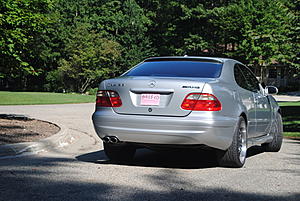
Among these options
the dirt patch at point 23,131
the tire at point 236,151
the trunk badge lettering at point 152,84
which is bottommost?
the dirt patch at point 23,131

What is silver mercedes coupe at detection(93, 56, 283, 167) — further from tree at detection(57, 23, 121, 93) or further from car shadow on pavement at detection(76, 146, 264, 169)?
tree at detection(57, 23, 121, 93)

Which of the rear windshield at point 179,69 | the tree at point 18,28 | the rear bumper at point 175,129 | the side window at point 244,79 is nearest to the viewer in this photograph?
the rear bumper at point 175,129

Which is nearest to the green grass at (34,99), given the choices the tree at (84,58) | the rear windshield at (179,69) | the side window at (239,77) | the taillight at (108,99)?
the tree at (84,58)

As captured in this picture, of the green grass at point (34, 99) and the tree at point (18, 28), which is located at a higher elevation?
the tree at point (18, 28)

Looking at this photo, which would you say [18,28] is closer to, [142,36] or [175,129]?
[175,129]

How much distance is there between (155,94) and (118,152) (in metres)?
1.38

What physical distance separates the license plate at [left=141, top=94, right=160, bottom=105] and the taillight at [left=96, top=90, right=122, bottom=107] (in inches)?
15.4

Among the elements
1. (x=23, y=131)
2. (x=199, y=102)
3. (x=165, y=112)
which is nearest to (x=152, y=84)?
(x=165, y=112)

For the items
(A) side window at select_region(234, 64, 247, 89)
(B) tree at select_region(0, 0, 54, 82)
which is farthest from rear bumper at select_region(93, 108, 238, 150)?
(B) tree at select_region(0, 0, 54, 82)

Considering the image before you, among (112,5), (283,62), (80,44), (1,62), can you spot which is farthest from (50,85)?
(1,62)

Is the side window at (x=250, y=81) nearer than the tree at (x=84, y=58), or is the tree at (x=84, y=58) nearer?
the side window at (x=250, y=81)

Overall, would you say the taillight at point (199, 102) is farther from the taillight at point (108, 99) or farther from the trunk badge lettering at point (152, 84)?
the taillight at point (108, 99)

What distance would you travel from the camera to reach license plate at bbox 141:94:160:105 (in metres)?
6.40

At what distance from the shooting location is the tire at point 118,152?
23.7 feet
